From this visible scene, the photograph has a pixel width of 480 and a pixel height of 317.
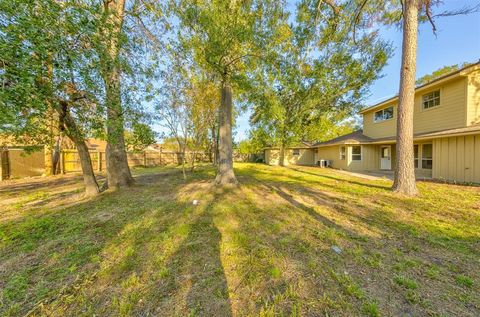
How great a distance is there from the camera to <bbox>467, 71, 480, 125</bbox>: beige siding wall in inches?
326

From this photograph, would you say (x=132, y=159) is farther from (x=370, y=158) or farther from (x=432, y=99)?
(x=432, y=99)

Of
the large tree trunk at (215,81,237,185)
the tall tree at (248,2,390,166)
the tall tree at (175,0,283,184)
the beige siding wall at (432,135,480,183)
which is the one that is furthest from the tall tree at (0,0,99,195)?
the beige siding wall at (432,135,480,183)

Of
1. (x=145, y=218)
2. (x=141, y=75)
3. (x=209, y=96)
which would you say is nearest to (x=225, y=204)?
(x=145, y=218)

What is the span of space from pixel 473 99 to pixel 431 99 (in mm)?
1825

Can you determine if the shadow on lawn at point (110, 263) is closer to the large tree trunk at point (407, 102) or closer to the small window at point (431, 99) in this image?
the large tree trunk at point (407, 102)

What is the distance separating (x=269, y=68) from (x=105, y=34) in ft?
17.2

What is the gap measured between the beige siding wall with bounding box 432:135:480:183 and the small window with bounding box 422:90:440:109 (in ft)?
7.38

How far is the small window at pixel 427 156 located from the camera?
409 inches

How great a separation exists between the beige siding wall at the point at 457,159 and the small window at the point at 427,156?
1413mm

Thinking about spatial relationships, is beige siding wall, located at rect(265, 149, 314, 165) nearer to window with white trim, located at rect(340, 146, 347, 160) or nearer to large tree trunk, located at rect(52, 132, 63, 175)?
window with white trim, located at rect(340, 146, 347, 160)

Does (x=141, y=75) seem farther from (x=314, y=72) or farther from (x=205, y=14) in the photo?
(x=314, y=72)

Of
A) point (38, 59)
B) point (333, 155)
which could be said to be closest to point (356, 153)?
point (333, 155)

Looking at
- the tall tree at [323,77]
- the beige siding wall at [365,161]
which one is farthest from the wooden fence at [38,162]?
the beige siding wall at [365,161]

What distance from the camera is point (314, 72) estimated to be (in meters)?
13.9
